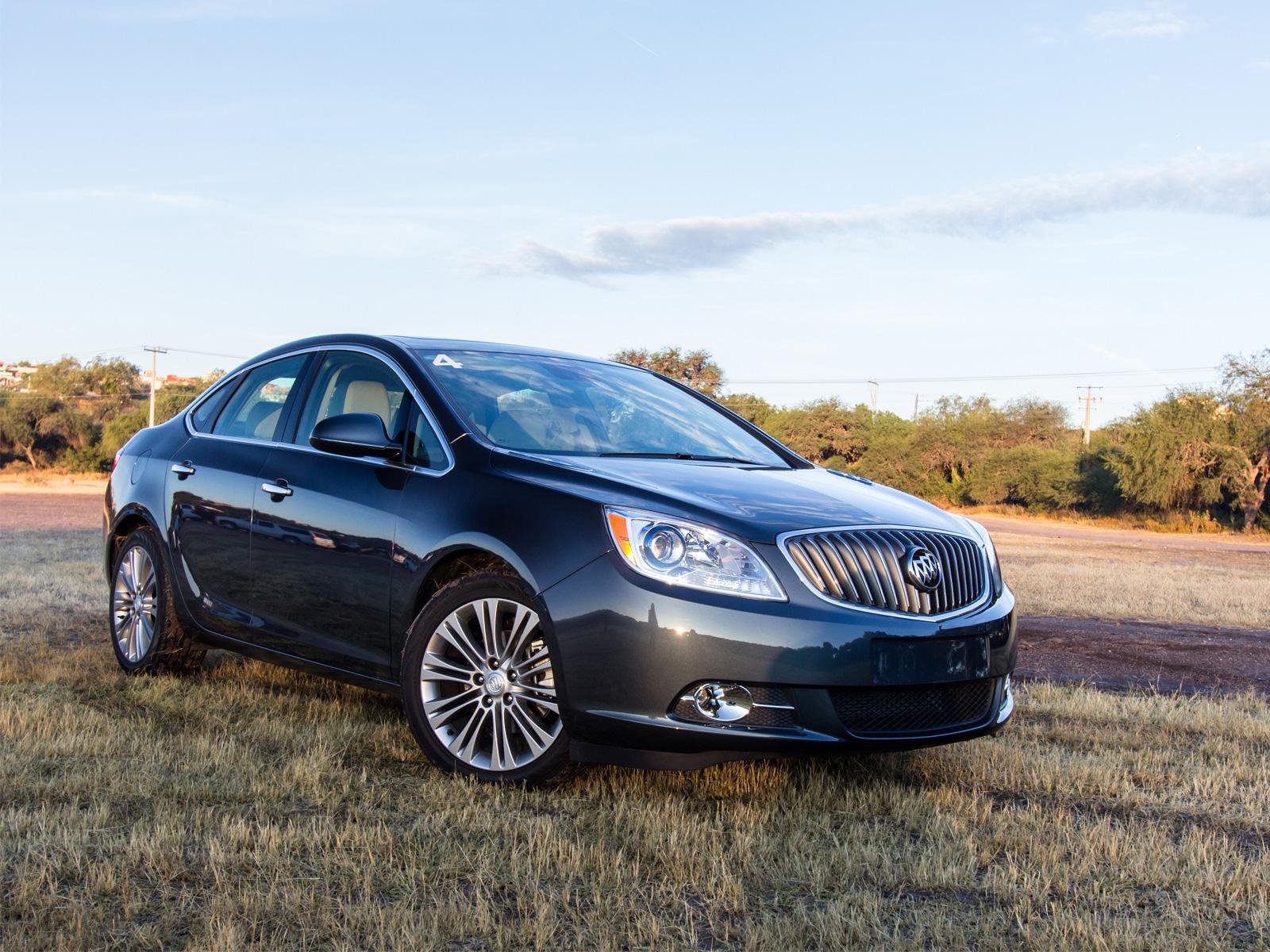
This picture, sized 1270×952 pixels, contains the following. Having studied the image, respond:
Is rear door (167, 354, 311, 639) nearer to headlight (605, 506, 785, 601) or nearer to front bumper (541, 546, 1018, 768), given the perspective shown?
front bumper (541, 546, 1018, 768)

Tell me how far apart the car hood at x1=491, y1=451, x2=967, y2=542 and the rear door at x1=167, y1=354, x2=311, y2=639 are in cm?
163

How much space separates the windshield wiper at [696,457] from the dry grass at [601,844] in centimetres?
125

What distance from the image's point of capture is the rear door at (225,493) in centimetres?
558

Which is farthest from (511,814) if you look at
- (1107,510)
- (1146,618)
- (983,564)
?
(1107,510)

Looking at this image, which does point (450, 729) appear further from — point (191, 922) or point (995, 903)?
point (995, 903)

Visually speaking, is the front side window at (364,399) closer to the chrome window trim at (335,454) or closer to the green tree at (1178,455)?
the chrome window trim at (335,454)

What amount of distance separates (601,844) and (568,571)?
0.89m

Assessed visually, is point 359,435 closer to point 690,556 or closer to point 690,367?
point 690,556

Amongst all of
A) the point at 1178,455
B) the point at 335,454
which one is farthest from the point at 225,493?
the point at 1178,455

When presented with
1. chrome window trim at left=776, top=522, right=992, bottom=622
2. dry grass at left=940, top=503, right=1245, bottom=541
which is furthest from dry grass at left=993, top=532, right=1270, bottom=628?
dry grass at left=940, top=503, right=1245, bottom=541

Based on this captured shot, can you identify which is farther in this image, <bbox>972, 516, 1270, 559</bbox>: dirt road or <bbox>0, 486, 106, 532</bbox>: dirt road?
<bbox>972, 516, 1270, 559</bbox>: dirt road

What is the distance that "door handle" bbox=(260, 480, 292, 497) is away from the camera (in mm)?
5286

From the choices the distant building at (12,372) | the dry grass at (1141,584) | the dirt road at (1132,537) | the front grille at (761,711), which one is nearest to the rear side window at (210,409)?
the front grille at (761,711)

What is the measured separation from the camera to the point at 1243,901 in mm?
3420
